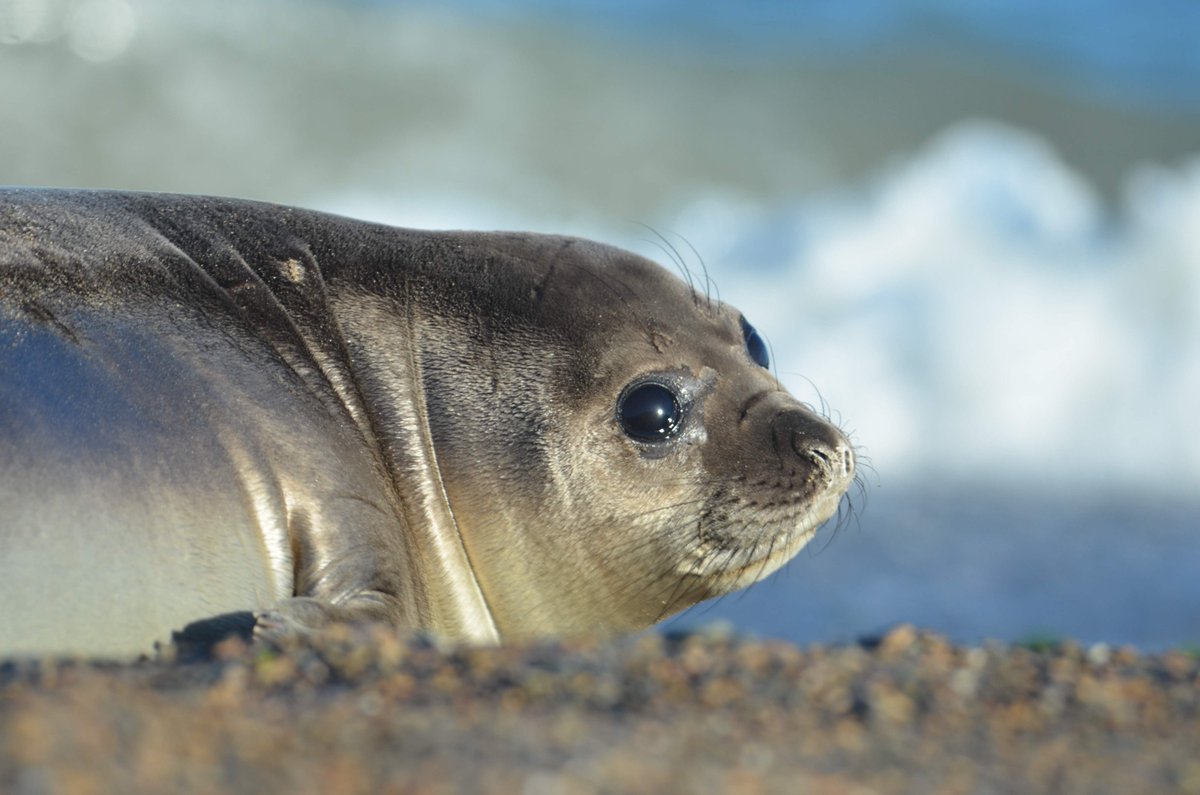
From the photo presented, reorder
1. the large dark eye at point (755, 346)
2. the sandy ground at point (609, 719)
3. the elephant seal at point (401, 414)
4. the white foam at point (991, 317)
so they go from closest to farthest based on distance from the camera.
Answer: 1. the sandy ground at point (609, 719)
2. the elephant seal at point (401, 414)
3. the large dark eye at point (755, 346)
4. the white foam at point (991, 317)

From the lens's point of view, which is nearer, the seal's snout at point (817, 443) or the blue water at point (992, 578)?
the seal's snout at point (817, 443)

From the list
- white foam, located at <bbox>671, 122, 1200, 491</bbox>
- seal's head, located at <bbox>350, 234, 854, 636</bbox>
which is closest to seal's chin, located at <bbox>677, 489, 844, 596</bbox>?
seal's head, located at <bbox>350, 234, 854, 636</bbox>

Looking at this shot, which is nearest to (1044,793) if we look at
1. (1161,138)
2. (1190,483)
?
(1190,483)

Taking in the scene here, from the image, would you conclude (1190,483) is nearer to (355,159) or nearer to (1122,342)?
(1122,342)

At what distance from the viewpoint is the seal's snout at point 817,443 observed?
5.20 meters

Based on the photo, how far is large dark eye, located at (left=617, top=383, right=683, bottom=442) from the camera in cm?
528

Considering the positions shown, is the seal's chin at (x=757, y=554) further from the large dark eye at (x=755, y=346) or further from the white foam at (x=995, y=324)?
the white foam at (x=995, y=324)

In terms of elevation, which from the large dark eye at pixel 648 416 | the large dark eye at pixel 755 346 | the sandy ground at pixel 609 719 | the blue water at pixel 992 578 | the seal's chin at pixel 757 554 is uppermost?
the blue water at pixel 992 578

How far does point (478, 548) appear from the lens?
521cm

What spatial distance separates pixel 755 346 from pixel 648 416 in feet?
2.44

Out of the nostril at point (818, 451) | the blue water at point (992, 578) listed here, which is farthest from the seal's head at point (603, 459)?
the blue water at point (992, 578)

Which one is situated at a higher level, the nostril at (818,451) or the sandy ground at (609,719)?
the nostril at (818,451)

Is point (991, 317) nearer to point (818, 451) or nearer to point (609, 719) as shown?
point (818, 451)

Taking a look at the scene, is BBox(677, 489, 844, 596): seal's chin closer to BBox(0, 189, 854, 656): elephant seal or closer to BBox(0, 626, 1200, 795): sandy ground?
BBox(0, 189, 854, 656): elephant seal
